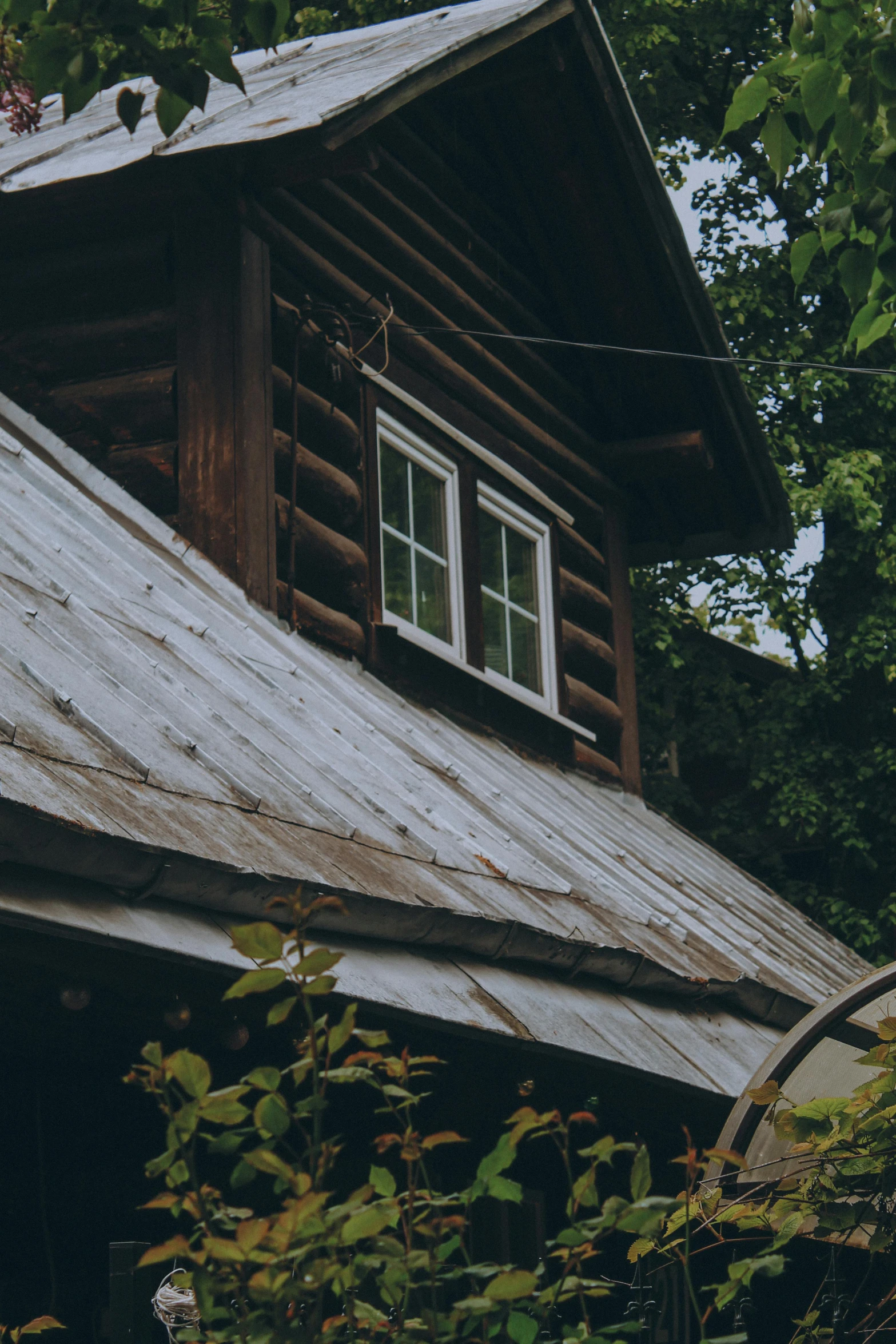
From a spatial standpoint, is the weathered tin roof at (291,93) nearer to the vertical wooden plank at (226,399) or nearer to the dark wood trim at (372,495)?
the vertical wooden plank at (226,399)

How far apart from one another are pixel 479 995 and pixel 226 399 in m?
3.38

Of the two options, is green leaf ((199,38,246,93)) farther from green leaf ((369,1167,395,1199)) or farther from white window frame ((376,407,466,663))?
white window frame ((376,407,466,663))

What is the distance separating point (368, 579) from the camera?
7.49 metres

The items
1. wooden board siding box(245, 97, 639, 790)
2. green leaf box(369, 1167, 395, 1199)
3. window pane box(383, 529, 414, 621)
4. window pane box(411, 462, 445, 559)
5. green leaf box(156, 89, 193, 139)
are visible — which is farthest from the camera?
window pane box(411, 462, 445, 559)

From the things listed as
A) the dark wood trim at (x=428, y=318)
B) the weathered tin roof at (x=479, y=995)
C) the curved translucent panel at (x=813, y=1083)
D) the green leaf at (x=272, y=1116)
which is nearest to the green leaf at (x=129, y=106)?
the weathered tin roof at (x=479, y=995)

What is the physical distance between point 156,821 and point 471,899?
135 centimetres

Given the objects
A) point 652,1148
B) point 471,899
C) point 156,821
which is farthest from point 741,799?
point 156,821

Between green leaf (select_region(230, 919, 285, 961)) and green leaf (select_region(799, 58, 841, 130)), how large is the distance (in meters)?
3.10

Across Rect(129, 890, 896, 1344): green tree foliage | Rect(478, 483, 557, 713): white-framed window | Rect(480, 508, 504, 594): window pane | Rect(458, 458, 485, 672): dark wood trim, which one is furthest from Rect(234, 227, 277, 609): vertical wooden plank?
Rect(129, 890, 896, 1344): green tree foliage

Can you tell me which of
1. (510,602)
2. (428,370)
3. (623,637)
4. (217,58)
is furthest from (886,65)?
(623,637)

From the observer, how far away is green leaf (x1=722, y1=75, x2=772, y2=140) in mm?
4137

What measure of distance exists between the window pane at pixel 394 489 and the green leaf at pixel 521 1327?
6201mm

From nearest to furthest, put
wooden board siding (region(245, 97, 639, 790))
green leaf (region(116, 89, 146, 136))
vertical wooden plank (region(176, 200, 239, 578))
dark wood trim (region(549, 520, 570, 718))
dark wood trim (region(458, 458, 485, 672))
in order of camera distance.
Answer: green leaf (region(116, 89, 146, 136)) < vertical wooden plank (region(176, 200, 239, 578)) < wooden board siding (region(245, 97, 639, 790)) < dark wood trim (region(458, 458, 485, 672)) < dark wood trim (region(549, 520, 570, 718))

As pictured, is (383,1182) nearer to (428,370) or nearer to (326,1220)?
(326,1220)
